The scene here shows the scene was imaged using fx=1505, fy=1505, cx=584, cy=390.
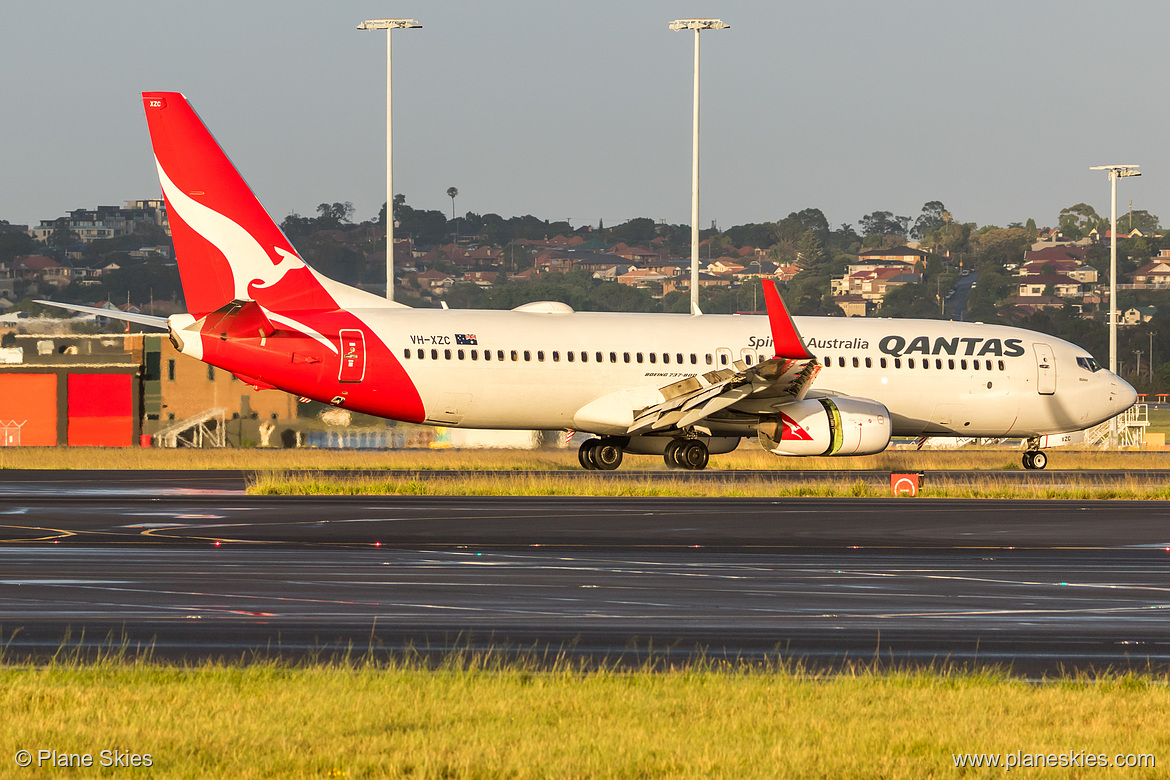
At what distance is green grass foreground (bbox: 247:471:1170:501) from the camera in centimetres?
2834

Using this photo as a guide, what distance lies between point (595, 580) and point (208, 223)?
18.8 m

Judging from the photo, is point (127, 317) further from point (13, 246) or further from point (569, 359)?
point (13, 246)

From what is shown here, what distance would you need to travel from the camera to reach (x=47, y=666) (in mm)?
10391

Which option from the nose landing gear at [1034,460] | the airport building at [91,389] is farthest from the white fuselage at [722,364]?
the airport building at [91,389]

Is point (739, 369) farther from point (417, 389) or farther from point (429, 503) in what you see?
point (429, 503)

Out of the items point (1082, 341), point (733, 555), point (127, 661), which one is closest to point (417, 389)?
point (733, 555)

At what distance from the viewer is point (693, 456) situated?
35.2m

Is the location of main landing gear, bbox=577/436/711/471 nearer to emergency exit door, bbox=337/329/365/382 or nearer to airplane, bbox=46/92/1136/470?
airplane, bbox=46/92/1136/470

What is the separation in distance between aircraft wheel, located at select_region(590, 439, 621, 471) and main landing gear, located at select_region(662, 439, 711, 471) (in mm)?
1392

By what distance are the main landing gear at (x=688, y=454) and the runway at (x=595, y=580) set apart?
357 inches

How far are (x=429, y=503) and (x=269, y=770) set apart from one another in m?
18.3

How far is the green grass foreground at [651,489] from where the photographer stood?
93.0ft

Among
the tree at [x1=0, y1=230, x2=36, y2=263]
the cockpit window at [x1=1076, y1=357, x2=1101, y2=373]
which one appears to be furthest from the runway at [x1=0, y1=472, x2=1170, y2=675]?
the tree at [x1=0, y1=230, x2=36, y2=263]

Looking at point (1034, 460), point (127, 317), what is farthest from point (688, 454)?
point (127, 317)
